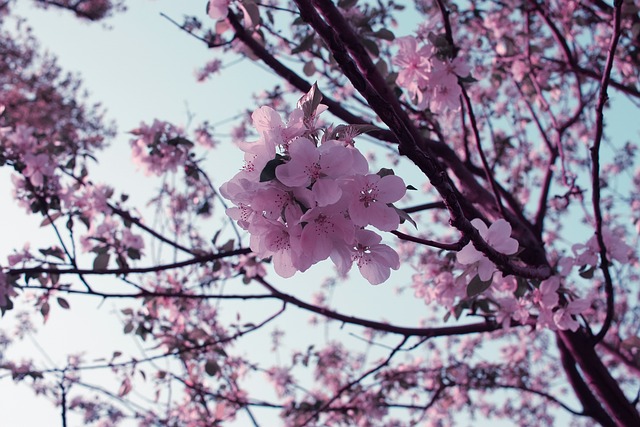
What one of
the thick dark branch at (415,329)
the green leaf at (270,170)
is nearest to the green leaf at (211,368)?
the thick dark branch at (415,329)

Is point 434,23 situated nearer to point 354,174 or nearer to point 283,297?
point 283,297

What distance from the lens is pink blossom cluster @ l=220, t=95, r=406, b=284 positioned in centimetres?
98

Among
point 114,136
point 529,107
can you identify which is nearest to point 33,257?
point 529,107

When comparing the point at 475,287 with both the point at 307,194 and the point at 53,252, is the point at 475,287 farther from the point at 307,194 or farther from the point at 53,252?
the point at 53,252

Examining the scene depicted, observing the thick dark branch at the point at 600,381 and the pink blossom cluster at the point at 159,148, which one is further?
the pink blossom cluster at the point at 159,148

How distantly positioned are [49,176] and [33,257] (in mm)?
492

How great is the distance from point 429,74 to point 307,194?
1.52 m

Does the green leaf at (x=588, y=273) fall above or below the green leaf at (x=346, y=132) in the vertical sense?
above

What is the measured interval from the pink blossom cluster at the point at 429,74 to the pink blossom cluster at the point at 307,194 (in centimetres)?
133

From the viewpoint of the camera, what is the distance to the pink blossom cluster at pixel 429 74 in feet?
7.45

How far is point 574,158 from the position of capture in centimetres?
655

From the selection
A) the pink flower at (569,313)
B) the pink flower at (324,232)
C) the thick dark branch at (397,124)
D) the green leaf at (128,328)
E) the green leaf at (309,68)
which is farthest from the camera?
the green leaf at (128,328)

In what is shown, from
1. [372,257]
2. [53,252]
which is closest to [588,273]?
[372,257]

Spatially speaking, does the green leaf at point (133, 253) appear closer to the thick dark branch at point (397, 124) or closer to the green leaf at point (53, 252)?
the green leaf at point (53, 252)
